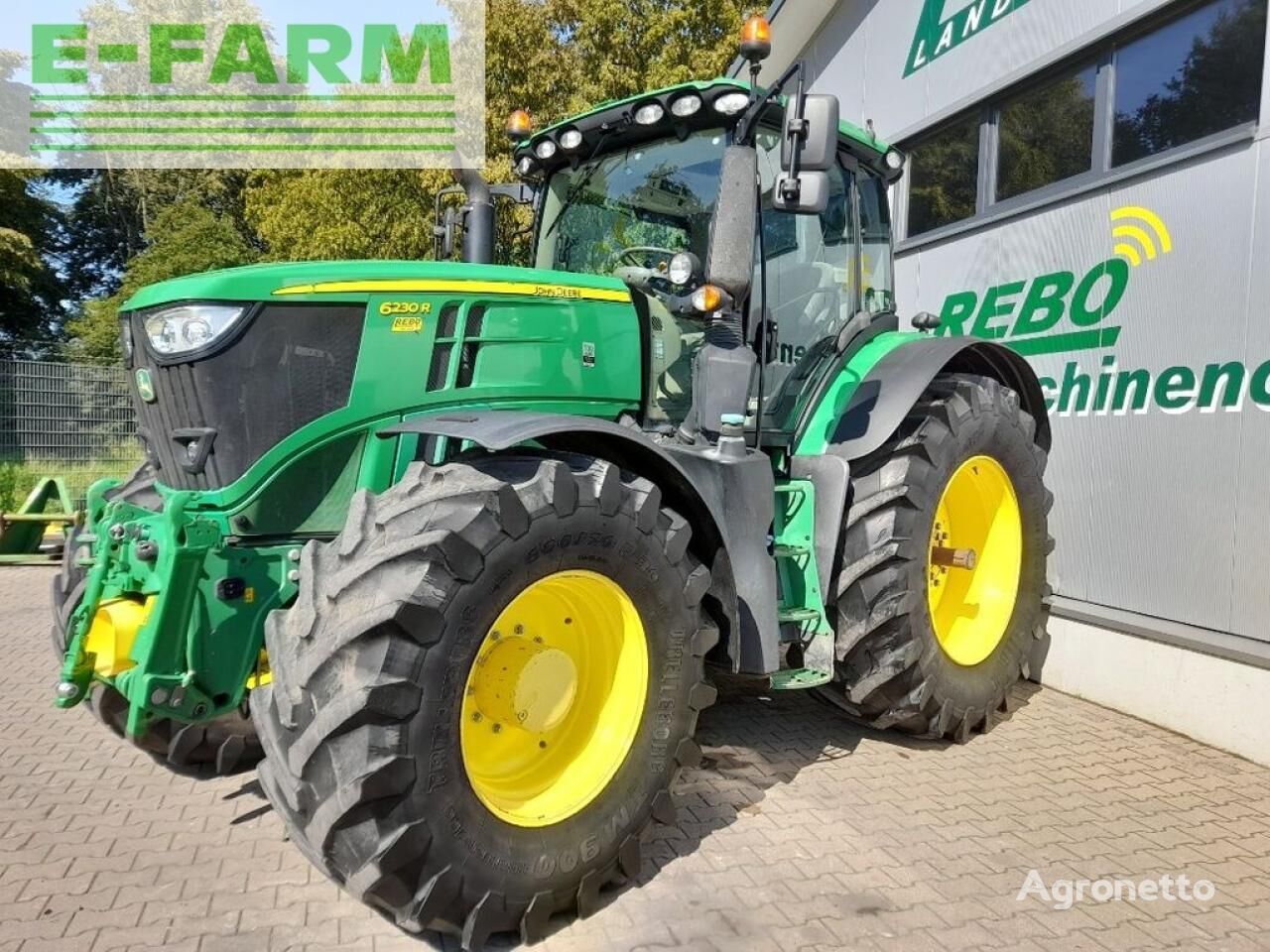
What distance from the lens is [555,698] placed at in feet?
Result: 9.29

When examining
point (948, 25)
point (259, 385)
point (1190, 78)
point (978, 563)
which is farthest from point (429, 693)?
point (948, 25)

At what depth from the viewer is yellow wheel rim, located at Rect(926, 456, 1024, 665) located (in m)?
4.44

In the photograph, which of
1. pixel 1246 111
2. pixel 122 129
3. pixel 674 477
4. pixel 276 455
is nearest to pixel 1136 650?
pixel 1246 111

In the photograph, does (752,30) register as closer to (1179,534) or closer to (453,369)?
(453,369)

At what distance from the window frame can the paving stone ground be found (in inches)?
105

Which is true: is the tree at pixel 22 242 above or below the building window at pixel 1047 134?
above

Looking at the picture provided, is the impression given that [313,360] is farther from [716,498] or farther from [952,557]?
[952,557]

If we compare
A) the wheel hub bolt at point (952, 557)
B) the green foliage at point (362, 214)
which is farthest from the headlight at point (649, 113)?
the green foliage at point (362, 214)

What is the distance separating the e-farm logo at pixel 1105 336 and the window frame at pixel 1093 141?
0.29 meters

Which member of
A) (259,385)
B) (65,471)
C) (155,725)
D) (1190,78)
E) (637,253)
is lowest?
(155,725)

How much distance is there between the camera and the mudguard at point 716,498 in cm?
294

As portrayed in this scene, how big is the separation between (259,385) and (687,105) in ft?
6.51

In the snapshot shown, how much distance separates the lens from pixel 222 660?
9.11 feet

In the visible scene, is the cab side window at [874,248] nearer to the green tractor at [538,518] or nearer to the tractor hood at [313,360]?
the green tractor at [538,518]
